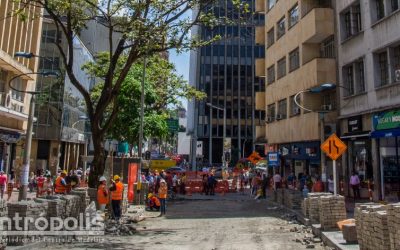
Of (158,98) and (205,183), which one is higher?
(158,98)

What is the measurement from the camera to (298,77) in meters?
30.0

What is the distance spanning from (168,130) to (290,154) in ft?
31.5

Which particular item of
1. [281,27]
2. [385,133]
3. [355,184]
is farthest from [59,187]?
[281,27]

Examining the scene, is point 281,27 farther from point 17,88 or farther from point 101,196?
point 101,196

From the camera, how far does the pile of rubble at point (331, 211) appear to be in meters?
12.6

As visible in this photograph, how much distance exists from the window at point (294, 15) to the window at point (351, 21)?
5.22m

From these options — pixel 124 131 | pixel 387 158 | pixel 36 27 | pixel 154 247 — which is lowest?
pixel 154 247

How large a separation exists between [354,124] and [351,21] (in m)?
6.15

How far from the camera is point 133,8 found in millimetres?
15523

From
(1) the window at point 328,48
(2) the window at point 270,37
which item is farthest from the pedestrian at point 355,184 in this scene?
(2) the window at point 270,37

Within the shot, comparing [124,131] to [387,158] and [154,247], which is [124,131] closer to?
[387,158]

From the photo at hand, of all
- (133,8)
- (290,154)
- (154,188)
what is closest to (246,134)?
(290,154)

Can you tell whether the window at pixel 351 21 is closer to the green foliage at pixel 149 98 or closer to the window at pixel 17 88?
the green foliage at pixel 149 98

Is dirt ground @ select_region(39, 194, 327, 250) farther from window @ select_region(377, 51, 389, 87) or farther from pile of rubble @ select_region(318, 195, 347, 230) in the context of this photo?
window @ select_region(377, 51, 389, 87)
